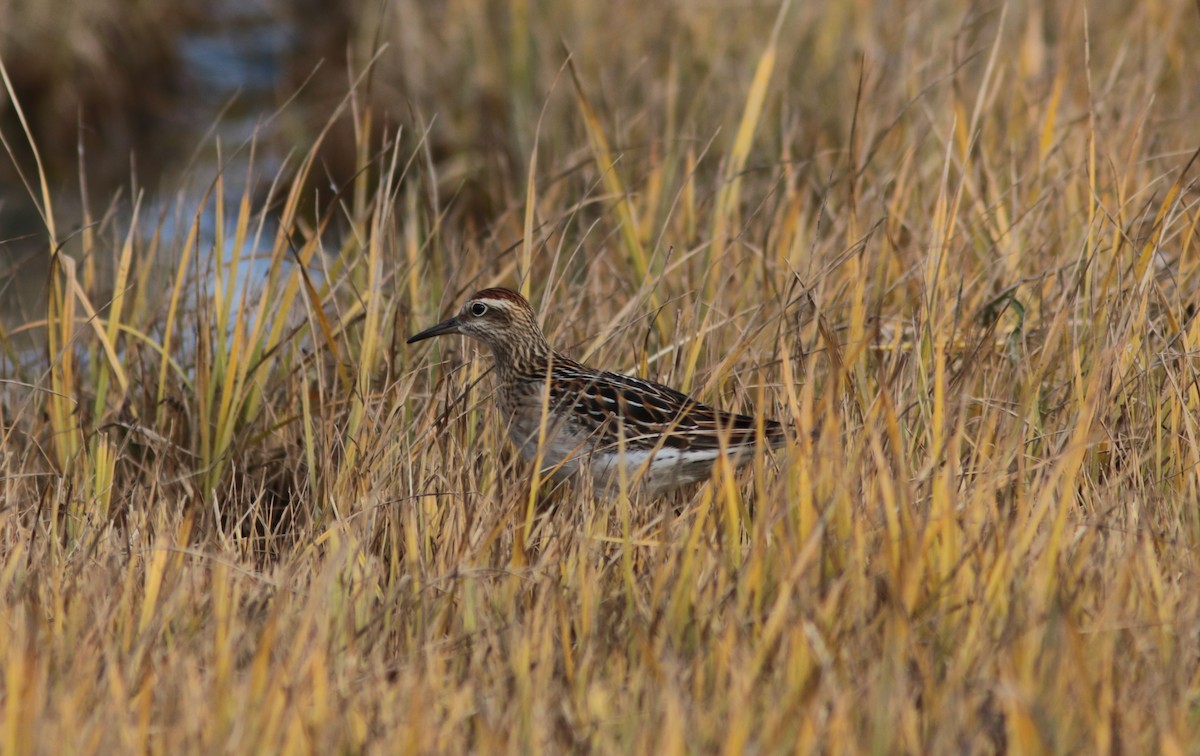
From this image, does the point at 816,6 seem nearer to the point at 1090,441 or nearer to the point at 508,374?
the point at 508,374

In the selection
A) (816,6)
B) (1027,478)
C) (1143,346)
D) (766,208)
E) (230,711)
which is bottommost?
(230,711)

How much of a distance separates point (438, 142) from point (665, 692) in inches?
323

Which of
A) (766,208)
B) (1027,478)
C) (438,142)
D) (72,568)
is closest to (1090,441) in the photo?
(1027,478)

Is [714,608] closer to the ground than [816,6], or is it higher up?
closer to the ground

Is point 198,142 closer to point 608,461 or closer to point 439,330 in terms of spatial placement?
point 439,330

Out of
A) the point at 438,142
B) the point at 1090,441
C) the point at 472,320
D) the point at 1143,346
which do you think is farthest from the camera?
the point at 438,142

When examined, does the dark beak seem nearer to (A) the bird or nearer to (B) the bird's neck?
(A) the bird

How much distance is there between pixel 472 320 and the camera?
5.07 meters

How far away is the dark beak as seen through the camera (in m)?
5.02

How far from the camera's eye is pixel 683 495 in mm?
4773

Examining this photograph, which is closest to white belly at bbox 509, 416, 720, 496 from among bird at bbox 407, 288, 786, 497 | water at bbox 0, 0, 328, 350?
bird at bbox 407, 288, 786, 497

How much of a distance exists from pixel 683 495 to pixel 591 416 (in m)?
0.37

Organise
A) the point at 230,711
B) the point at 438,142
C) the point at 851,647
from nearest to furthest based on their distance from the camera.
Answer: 1. the point at 230,711
2. the point at 851,647
3. the point at 438,142

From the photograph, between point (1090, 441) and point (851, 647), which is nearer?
point (851, 647)
